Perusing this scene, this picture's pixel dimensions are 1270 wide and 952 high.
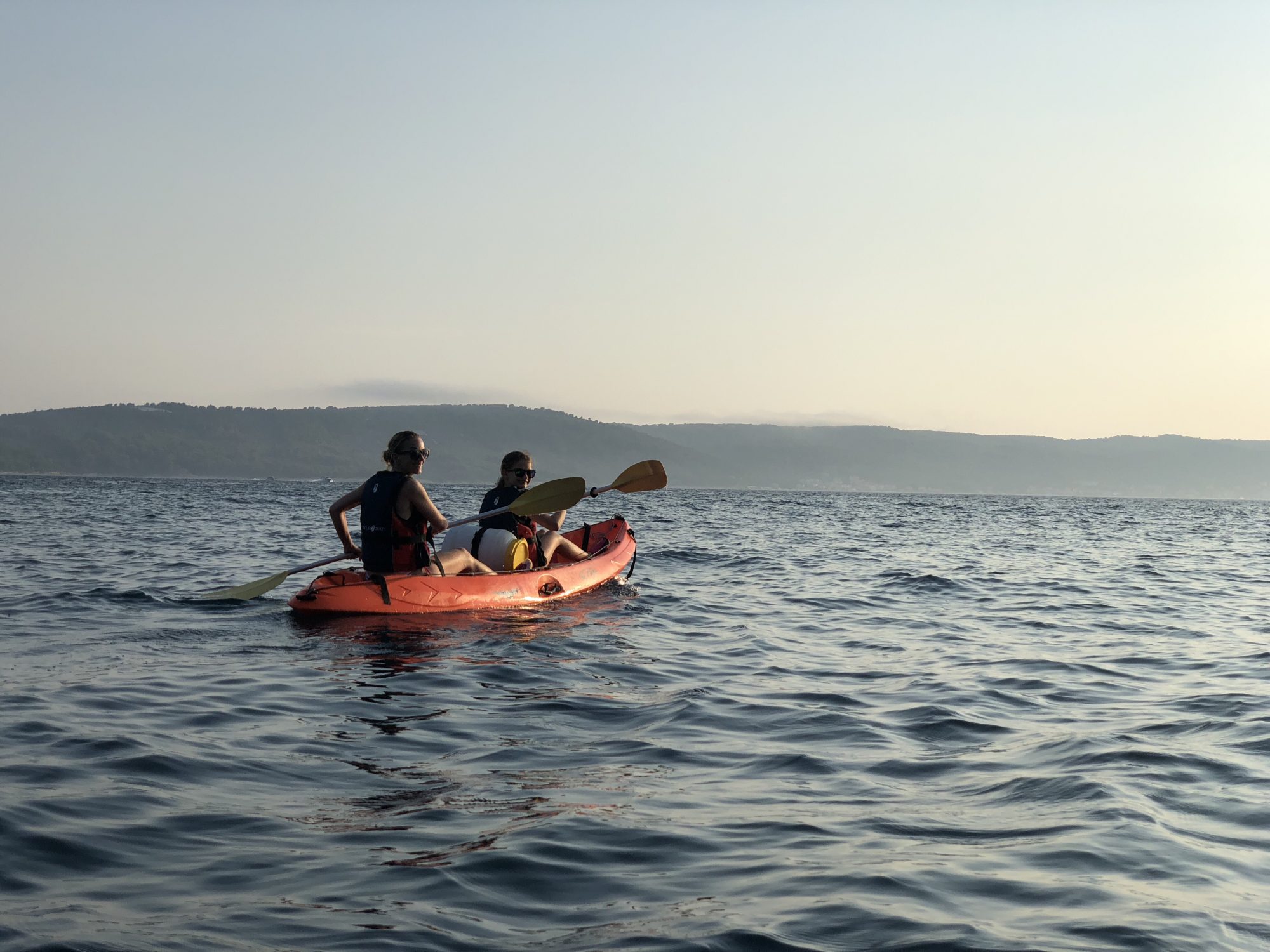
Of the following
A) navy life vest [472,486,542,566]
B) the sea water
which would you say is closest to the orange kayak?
the sea water

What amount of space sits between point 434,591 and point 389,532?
2.42 feet

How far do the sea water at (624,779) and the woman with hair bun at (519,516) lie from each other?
991 millimetres

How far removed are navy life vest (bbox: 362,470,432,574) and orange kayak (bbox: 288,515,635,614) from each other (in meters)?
0.20

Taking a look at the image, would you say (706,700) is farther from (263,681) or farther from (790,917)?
(790,917)

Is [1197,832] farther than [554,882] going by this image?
Yes

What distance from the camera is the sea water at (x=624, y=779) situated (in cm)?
388

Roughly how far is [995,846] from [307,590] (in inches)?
309

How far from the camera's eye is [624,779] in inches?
225

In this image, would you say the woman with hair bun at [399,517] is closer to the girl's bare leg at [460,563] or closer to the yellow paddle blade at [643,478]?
the girl's bare leg at [460,563]

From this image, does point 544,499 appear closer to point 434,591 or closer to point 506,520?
point 506,520

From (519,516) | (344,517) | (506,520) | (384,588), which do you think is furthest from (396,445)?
(519,516)

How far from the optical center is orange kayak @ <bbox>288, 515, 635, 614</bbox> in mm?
11016

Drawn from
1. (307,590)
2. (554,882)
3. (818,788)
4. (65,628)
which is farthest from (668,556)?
(554,882)

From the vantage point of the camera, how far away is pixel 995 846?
15.6 ft
